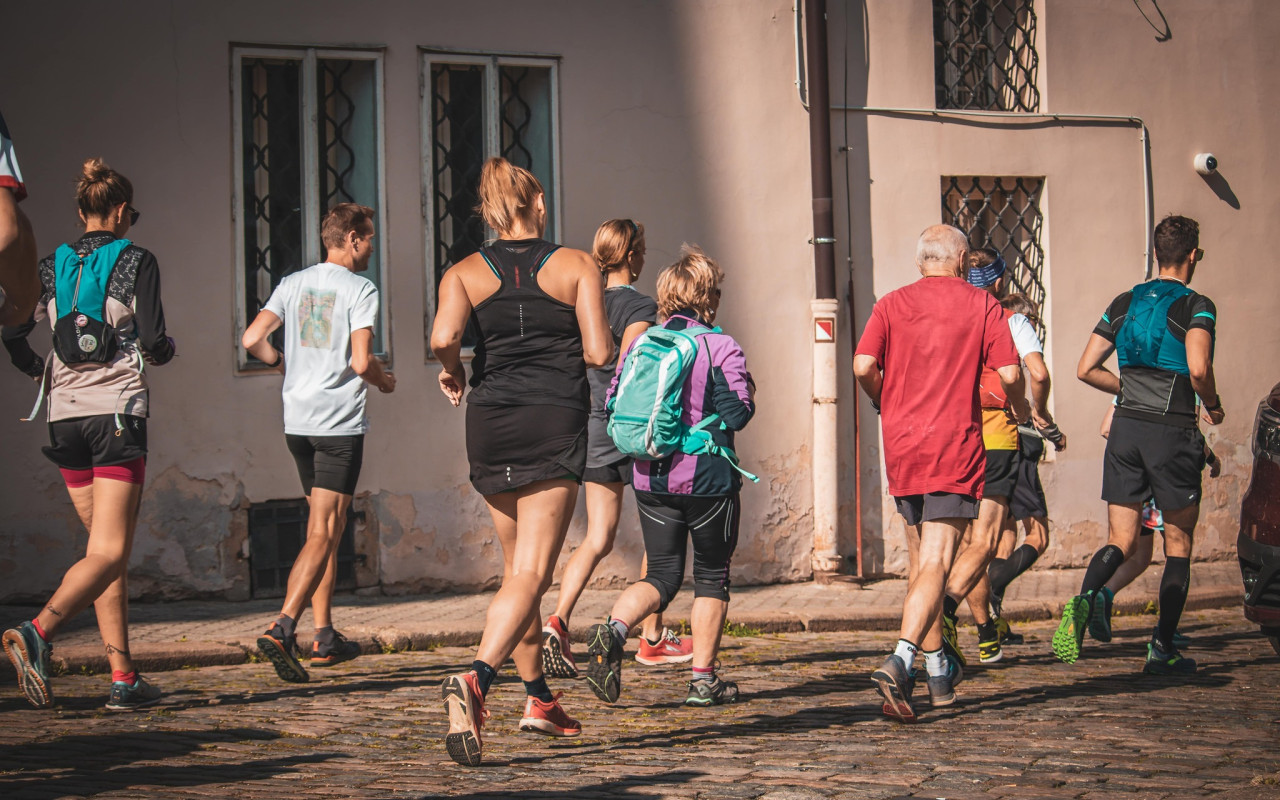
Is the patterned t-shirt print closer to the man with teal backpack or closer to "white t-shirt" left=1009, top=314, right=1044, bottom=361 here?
"white t-shirt" left=1009, top=314, right=1044, bottom=361

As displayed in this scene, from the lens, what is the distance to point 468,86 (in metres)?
9.71

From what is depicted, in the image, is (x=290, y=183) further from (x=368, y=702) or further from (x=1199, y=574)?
(x=1199, y=574)

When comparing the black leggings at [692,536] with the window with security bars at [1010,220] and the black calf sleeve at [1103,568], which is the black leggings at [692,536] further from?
the window with security bars at [1010,220]

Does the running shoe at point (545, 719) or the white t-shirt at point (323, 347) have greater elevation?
the white t-shirt at point (323, 347)

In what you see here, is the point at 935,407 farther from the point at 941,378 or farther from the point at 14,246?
the point at 14,246

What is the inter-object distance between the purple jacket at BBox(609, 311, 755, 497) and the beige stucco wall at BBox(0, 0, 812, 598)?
12.8 feet

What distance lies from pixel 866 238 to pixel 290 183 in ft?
13.8

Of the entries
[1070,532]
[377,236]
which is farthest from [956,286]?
[1070,532]

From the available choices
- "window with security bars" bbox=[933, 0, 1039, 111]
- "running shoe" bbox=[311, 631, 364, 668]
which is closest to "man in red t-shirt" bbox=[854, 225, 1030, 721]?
"running shoe" bbox=[311, 631, 364, 668]

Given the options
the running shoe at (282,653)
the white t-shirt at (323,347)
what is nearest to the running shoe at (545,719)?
the running shoe at (282,653)

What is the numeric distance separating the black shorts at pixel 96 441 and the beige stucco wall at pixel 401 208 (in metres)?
3.06

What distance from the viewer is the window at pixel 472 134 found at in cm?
948

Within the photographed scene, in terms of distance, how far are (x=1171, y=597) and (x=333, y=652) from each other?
404cm

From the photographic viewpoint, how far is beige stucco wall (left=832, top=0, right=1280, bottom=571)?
10547 millimetres
